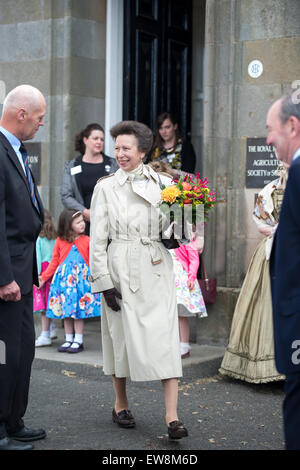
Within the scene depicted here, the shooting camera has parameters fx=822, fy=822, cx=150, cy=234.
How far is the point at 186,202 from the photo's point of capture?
5.43 metres

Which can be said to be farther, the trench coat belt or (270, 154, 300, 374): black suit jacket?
the trench coat belt

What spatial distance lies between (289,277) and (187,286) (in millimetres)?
4295

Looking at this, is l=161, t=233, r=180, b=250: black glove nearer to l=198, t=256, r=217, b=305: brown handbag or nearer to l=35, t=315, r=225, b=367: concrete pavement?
l=35, t=315, r=225, b=367: concrete pavement

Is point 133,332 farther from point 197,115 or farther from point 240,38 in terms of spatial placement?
point 197,115

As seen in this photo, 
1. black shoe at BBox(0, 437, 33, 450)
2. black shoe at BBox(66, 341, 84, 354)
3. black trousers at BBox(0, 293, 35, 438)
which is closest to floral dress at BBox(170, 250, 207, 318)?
black shoe at BBox(66, 341, 84, 354)

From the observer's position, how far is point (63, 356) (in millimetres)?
7945

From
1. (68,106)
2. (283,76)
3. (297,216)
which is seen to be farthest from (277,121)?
(68,106)

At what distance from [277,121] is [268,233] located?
Result: 315 cm

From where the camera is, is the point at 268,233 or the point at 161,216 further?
the point at 268,233

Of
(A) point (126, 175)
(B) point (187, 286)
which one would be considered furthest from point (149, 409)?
(B) point (187, 286)

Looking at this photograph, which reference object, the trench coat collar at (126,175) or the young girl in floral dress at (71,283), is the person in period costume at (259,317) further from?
the young girl in floral dress at (71,283)

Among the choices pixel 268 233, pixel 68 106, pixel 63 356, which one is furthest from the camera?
pixel 68 106

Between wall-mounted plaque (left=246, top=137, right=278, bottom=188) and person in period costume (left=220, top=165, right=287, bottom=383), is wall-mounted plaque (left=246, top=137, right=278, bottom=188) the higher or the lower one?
the higher one

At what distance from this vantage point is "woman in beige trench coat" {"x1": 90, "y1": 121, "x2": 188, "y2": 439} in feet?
17.5
